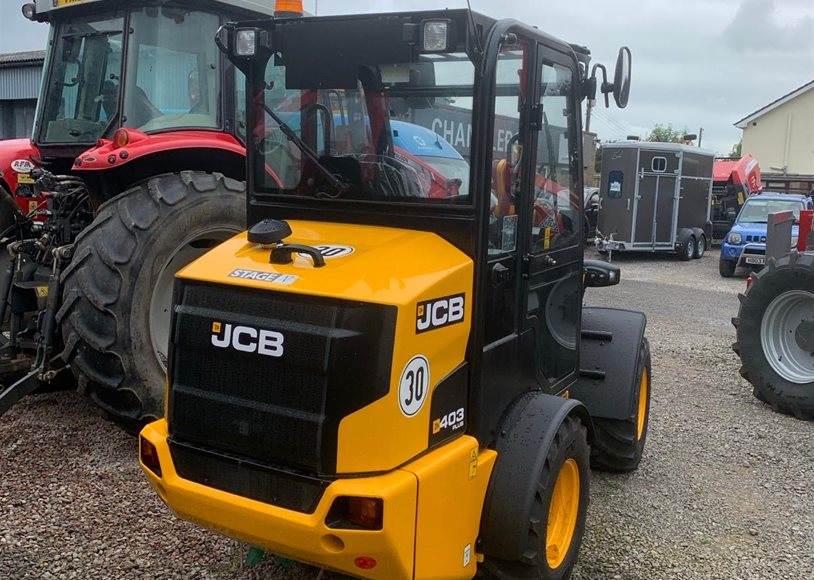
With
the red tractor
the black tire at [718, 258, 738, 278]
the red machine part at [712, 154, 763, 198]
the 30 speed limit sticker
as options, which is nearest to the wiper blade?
the 30 speed limit sticker

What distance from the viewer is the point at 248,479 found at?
2650 millimetres

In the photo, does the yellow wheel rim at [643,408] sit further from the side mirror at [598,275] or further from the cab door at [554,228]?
the cab door at [554,228]

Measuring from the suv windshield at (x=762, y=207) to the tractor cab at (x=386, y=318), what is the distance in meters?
12.7

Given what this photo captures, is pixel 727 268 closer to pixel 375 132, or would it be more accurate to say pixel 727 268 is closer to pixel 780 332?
pixel 780 332

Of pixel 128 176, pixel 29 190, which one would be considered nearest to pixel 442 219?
pixel 128 176

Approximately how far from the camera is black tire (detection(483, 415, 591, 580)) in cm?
288

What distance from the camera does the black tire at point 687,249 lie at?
1686 cm

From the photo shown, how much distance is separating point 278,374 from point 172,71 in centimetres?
290

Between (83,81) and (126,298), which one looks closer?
(126,298)

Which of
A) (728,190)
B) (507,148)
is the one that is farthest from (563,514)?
(728,190)

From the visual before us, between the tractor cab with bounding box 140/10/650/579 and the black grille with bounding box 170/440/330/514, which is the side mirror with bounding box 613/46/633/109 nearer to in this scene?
the tractor cab with bounding box 140/10/650/579

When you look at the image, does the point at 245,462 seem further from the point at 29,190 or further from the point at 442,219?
the point at 29,190

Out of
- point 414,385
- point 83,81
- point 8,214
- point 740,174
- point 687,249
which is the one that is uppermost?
point 740,174

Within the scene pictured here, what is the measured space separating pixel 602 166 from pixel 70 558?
1455 centimetres
